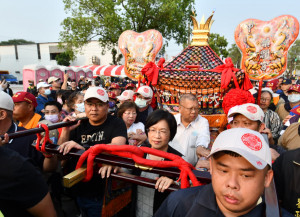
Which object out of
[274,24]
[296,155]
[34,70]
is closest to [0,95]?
[296,155]

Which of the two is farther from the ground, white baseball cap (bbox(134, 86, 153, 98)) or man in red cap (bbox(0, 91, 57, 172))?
white baseball cap (bbox(134, 86, 153, 98))

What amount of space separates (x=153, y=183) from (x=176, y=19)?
16349 mm

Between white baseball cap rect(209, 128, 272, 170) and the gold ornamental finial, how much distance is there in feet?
8.18

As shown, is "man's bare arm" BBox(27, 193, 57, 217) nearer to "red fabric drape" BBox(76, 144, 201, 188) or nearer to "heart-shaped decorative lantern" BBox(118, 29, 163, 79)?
"red fabric drape" BBox(76, 144, 201, 188)

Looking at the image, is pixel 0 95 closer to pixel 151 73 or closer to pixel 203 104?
pixel 151 73

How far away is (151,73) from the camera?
9.18 ft

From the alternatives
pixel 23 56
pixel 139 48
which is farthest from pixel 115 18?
pixel 23 56

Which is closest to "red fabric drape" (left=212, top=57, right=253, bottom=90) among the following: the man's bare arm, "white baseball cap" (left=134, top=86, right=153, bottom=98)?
"white baseball cap" (left=134, top=86, right=153, bottom=98)

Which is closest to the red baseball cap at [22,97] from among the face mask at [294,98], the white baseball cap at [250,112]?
the white baseball cap at [250,112]

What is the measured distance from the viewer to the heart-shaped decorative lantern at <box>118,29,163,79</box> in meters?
3.43

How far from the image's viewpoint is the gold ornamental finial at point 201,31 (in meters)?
3.06

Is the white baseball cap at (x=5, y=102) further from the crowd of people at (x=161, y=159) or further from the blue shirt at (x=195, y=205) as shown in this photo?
Answer: the blue shirt at (x=195, y=205)

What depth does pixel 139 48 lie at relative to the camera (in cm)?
351

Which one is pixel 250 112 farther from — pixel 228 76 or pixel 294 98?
pixel 294 98
